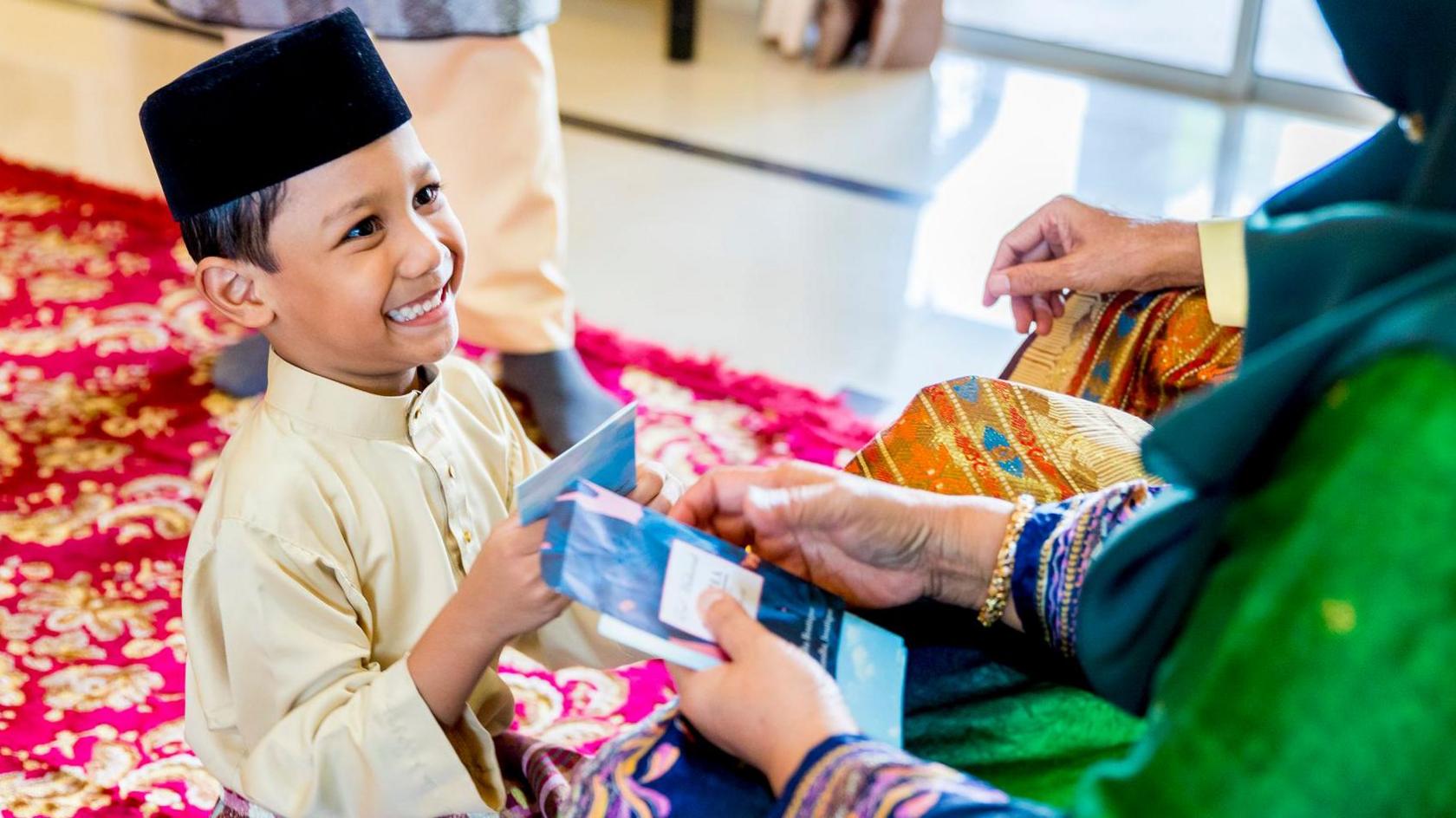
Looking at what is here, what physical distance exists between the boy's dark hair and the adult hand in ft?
2.32

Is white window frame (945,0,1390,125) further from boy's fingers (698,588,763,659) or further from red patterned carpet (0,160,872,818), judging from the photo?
boy's fingers (698,588,763,659)

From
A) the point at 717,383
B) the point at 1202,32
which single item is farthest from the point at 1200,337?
the point at 1202,32

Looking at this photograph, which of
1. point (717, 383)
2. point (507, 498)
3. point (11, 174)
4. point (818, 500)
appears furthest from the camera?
point (11, 174)

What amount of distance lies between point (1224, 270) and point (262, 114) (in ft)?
2.84

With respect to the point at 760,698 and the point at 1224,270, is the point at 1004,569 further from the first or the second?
the point at 1224,270

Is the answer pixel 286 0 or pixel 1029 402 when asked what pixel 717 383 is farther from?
pixel 1029 402

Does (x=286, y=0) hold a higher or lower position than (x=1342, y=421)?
lower

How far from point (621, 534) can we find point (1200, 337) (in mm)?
646

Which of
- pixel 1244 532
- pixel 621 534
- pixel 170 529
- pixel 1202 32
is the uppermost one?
pixel 1244 532

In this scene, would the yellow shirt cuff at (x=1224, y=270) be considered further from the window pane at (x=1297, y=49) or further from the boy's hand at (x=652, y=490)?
the window pane at (x=1297, y=49)

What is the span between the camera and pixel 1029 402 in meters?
1.25

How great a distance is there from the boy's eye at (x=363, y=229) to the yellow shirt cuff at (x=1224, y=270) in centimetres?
76

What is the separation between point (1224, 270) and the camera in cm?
134

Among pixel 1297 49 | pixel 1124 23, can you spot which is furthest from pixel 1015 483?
pixel 1124 23
